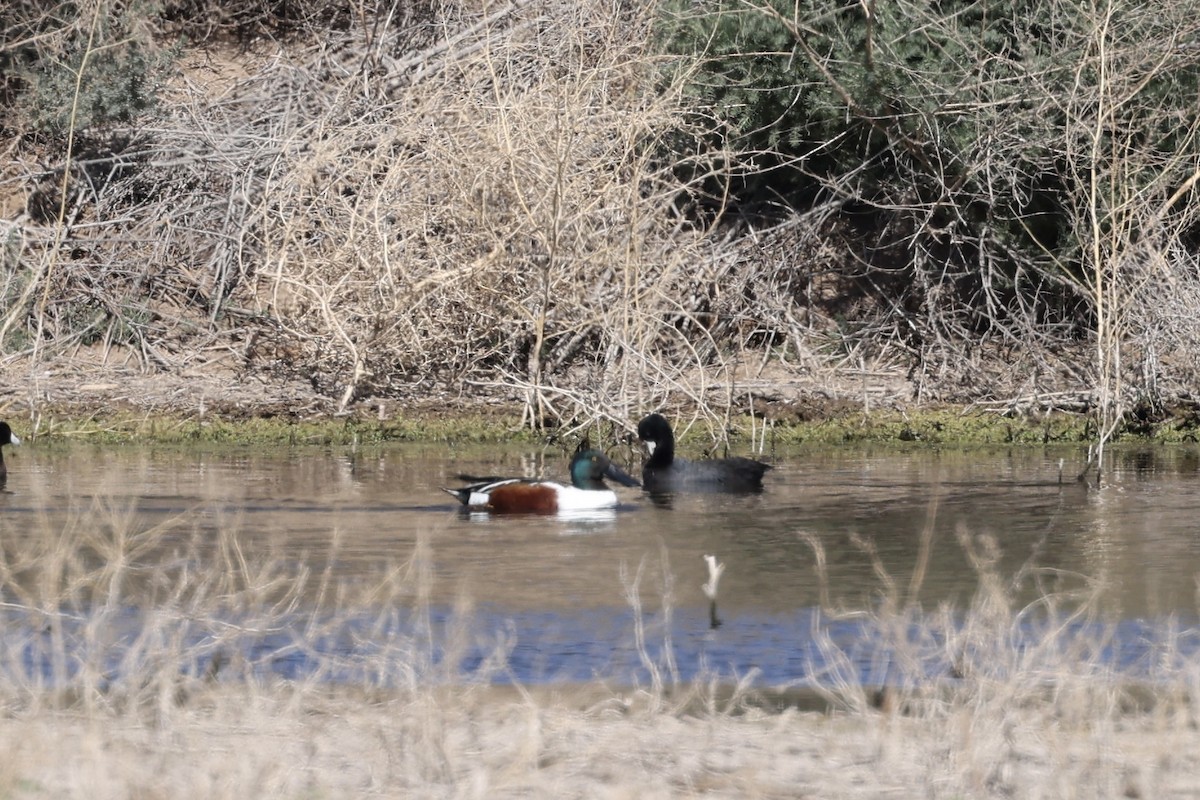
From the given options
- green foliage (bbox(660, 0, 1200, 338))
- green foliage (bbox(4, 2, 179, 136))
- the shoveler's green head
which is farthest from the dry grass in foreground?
green foliage (bbox(4, 2, 179, 136))

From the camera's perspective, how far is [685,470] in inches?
541

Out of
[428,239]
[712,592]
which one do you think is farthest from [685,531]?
[428,239]

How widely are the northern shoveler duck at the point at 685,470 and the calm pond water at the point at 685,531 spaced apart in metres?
0.15

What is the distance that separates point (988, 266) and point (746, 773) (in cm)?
1393

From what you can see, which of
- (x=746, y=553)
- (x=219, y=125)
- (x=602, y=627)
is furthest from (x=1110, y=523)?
(x=219, y=125)

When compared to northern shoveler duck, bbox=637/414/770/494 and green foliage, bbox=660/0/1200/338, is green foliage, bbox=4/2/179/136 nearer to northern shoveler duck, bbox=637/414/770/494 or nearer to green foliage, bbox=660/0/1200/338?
green foliage, bbox=660/0/1200/338

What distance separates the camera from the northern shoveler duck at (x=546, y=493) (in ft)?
41.1

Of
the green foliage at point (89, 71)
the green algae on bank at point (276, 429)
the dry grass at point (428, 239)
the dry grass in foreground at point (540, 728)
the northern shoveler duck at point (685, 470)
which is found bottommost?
the dry grass in foreground at point (540, 728)

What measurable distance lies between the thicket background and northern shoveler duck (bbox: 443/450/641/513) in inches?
98.8

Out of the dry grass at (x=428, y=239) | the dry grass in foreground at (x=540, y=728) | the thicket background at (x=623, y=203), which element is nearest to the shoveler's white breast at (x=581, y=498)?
the dry grass at (x=428, y=239)

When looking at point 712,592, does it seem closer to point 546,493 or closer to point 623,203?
point 546,493

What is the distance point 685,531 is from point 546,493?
1184mm

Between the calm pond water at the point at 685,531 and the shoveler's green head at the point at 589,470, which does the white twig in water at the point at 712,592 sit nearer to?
the calm pond water at the point at 685,531

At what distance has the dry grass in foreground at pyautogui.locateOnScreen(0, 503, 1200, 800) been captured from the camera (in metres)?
5.98
